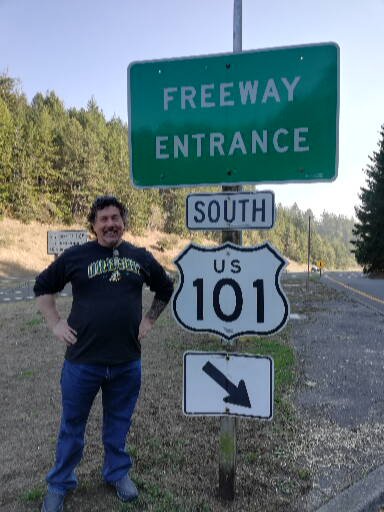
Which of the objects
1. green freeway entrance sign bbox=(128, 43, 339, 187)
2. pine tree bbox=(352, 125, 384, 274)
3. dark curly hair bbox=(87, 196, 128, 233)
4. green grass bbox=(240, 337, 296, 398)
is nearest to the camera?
green freeway entrance sign bbox=(128, 43, 339, 187)

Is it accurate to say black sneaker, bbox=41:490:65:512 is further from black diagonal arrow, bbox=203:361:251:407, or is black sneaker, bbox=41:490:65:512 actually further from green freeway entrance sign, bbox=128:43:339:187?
green freeway entrance sign, bbox=128:43:339:187

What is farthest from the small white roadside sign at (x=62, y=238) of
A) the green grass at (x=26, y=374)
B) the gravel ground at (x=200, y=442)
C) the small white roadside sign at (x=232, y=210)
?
the small white roadside sign at (x=232, y=210)

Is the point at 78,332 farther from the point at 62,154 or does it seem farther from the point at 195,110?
the point at 62,154

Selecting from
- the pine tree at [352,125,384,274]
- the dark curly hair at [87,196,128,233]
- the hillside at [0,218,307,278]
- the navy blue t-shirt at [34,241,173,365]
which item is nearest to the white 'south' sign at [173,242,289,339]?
the navy blue t-shirt at [34,241,173,365]

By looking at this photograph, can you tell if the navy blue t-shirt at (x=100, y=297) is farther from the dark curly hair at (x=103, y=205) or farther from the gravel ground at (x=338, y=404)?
the gravel ground at (x=338, y=404)

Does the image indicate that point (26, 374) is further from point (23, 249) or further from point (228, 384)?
point (23, 249)

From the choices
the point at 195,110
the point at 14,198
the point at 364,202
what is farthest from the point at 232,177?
the point at 14,198

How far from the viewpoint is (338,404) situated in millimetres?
4953

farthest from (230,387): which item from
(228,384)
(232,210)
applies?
(232,210)

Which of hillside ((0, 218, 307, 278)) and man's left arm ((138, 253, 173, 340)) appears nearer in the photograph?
man's left arm ((138, 253, 173, 340))

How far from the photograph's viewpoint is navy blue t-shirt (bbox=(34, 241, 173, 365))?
9.42 ft

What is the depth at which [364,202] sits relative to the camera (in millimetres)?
37188

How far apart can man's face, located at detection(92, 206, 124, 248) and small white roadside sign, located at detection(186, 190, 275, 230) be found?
0.50 metres

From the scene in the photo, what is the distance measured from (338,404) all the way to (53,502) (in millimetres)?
3244
